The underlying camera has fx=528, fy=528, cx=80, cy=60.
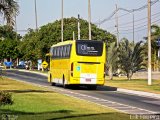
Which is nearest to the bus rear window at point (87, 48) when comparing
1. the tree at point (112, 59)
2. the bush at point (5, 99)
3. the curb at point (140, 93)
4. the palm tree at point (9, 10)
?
the curb at point (140, 93)

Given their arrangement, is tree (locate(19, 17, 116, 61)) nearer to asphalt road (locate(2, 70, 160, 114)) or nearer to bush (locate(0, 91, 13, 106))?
asphalt road (locate(2, 70, 160, 114))

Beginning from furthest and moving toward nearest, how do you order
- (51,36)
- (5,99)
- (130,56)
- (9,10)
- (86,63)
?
(51,36), (130,56), (86,63), (9,10), (5,99)

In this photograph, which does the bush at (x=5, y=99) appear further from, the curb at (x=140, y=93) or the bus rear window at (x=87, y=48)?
the bus rear window at (x=87, y=48)

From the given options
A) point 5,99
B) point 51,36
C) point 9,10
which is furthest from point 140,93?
point 51,36

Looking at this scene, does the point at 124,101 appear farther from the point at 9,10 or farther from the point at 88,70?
the point at 88,70

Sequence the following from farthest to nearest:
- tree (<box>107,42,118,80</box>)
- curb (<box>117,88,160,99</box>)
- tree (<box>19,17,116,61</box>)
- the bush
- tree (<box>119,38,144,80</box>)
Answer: tree (<box>19,17,116,61</box>) < tree (<box>107,42,118,80</box>) < tree (<box>119,38,144,80</box>) < curb (<box>117,88,160,99</box>) < the bush

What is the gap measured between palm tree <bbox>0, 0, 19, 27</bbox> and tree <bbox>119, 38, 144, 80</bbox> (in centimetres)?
3233

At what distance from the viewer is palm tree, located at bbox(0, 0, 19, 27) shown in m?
24.0

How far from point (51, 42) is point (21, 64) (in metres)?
36.5

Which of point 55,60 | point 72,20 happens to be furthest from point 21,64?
point 55,60

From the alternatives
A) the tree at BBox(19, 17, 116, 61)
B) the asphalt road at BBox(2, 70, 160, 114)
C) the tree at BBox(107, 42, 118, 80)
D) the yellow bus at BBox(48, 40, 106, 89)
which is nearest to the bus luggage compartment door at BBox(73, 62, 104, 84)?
the yellow bus at BBox(48, 40, 106, 89)

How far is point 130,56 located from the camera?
183 feet

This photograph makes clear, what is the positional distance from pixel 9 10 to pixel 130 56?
108 feet

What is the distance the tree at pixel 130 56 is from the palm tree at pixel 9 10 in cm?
3233
